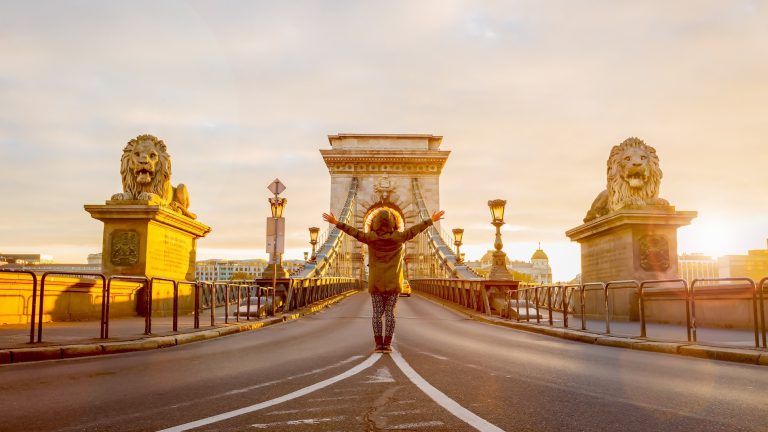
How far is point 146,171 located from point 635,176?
1248cm

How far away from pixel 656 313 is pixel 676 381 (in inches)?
331

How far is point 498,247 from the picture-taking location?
20.3m

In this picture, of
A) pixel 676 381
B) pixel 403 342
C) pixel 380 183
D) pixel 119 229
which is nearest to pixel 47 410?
pixel 676 381

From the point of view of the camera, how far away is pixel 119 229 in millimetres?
14781

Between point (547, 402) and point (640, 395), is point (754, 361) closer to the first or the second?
point (640, 395)

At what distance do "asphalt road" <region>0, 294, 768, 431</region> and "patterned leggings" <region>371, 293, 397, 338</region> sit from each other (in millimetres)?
374

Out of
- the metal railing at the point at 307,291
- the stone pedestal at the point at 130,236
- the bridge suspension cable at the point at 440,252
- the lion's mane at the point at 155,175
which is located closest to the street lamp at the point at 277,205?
the metal railing at the point at 307,291

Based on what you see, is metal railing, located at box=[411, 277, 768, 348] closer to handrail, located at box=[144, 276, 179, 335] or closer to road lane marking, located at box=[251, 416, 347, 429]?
road lane marking, located at box=[251, 416, 347, 429]

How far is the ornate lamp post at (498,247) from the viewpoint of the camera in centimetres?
1983

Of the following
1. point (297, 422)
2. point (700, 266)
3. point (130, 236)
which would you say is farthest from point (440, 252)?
point (297, 422)

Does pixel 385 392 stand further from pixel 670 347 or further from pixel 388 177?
pixel 388 177

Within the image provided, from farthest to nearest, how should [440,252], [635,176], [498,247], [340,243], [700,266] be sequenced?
[340,243] < [440,252] < [700,266] < [498,247] < [635,176]

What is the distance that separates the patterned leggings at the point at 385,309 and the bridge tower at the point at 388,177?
5866 cm

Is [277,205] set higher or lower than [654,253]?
higher
